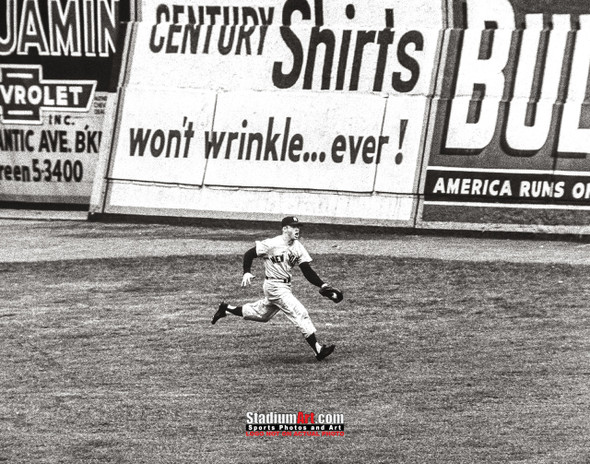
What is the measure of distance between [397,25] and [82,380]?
1226 cm

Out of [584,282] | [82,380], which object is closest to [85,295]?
[82,380]

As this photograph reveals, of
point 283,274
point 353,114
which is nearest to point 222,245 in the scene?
point 353,114

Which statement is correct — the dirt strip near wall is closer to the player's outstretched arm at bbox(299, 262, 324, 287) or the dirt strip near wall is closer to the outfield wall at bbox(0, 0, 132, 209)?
the outfield wall at bbox(0, 0, 132, 209)

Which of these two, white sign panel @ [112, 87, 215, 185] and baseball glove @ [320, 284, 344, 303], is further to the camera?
white sign panel @ [112, 87, 215, 185]

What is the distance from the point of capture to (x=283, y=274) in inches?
588

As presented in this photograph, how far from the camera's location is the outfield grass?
12.2 meters

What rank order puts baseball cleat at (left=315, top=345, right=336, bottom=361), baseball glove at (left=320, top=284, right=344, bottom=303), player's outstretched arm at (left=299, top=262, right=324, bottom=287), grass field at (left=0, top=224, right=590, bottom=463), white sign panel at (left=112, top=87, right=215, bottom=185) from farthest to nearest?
white sign panel at (left=112, top=87, right=215, bottom=185) → baseball cleat at (left=315, top=345, right=336, bottom=361) → player's outstretched arm at (left=299, top=262, right=324, bottom=287) → baseball glove at (left=320, top=284, right=344, bottom=303) → grass field at (left=0, top=224, right=590, bottom=463)

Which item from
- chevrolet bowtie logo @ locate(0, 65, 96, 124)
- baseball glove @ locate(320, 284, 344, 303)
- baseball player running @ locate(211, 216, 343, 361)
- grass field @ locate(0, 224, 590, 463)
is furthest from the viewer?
chevrolet bowtie logo @ locate(0, 65, 96, 124)

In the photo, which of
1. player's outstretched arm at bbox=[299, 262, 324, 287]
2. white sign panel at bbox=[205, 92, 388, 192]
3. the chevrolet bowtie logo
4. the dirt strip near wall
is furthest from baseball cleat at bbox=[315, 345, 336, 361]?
the chevrolet bowtie logo

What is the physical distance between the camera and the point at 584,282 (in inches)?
746

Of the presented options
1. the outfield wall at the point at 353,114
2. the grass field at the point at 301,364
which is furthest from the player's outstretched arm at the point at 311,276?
the outfield wall at the point at 353,114

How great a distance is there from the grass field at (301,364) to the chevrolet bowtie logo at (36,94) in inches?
307

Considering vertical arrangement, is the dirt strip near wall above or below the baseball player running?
below

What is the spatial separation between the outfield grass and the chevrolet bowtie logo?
309 inches
